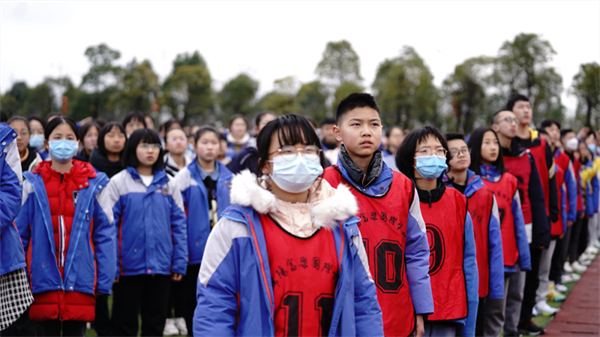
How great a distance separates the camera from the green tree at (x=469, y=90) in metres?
48.5

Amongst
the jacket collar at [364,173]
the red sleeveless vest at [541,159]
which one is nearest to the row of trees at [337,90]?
the red sleeveless vest at [541,159]

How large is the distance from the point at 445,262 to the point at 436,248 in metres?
0.13

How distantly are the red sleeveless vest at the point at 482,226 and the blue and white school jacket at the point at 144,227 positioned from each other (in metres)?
2.93

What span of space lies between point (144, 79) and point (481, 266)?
54.6 meters

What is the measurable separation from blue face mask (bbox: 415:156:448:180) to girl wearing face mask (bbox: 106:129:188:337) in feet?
8.88

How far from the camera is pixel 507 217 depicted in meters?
5.26

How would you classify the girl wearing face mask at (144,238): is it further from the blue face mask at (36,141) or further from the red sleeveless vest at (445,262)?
the red sleeveless vest at (445,262)

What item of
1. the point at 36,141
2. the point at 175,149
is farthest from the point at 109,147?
the point at 36,141

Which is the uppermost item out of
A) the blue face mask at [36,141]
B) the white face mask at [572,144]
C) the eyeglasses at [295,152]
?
the white face mask at [572,144]

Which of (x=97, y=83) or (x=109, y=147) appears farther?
(x=97, y=83)

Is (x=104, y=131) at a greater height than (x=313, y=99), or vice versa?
(x=313, y=99)

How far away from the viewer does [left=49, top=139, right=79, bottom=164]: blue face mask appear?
15.1 feet

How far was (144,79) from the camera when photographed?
54.9m

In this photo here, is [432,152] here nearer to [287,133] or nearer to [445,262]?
[445,262]
